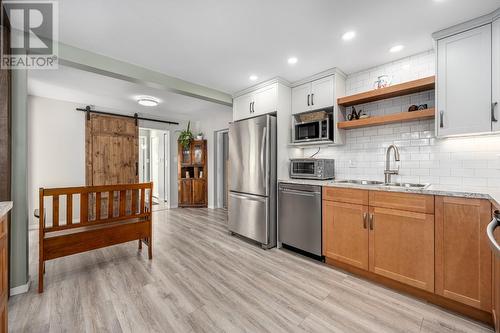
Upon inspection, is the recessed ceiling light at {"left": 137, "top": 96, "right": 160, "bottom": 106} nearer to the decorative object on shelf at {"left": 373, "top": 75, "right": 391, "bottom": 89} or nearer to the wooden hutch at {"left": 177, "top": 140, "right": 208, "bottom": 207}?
the wooden hutch at {"left": 177, "top": 140, "right": 208, "bottom": 207}

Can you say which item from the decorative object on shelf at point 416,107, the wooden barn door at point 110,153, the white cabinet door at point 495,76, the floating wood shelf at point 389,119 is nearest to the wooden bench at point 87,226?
the wooden barn door at point 110,153

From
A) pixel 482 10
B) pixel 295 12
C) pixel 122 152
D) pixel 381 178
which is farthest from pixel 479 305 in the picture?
pixel 122 152

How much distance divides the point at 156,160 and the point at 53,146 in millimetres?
2562

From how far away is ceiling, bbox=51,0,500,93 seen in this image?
5.66 ft

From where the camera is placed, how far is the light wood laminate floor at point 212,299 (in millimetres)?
1572

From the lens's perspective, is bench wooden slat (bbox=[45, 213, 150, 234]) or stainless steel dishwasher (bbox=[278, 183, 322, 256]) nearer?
bench wooden slat (bbox=[45, 213, 150, 234])

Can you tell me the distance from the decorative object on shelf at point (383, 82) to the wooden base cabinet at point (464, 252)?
147 centimetres

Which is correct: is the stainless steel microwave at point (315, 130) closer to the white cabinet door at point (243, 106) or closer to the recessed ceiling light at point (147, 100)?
the white cabinet door at point (243, 106)

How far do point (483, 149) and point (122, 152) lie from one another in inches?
228

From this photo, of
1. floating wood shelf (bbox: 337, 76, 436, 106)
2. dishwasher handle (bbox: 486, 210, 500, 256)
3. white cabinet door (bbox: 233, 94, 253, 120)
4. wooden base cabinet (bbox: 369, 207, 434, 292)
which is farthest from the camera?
white cabinet door (bbox: 233, 94, 253, 120)

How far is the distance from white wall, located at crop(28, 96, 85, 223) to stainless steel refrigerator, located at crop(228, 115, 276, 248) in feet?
10.8

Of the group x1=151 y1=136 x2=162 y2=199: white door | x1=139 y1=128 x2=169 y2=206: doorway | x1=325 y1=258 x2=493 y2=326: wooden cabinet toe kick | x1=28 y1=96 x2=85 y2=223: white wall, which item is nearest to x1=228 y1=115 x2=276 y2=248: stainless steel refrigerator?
x1=325 y1=258 x2=493 y2=326: wooden cabinet toe kick

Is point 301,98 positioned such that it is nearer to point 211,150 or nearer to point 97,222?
point 97,222

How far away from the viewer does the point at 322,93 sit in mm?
2930
